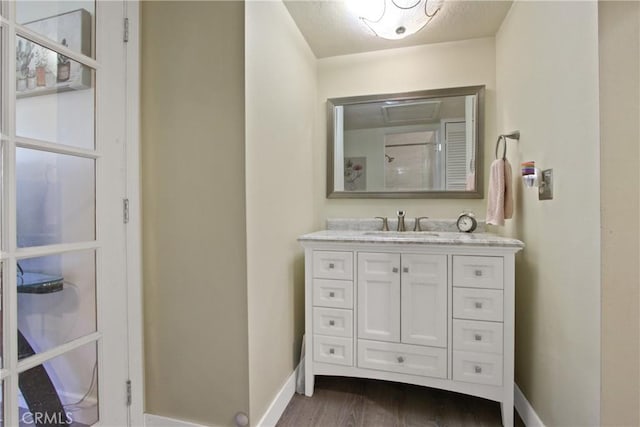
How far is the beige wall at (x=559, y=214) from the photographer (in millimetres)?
946

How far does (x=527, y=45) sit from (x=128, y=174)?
2.12m

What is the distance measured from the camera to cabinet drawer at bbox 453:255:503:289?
1.39 metres

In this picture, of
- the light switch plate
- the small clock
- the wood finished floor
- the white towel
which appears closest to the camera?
the light switch plate

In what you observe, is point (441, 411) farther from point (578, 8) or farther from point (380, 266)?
point (578, 8)

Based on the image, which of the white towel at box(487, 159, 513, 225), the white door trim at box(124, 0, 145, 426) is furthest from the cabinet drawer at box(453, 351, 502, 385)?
the white door trim at box(124, 0, 145, 426)

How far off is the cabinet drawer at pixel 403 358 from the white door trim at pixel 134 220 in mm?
1140

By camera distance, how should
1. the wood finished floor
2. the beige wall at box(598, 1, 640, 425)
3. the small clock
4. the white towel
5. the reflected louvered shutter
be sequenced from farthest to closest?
the reflected louvered shutter → the small clock → the white towel → the wood finished floor → the beige wall at box(598, 1, 640, 425)

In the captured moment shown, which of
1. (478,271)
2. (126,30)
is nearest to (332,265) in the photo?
(478,271)

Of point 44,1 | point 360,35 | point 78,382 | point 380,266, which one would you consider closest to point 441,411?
point 380,266

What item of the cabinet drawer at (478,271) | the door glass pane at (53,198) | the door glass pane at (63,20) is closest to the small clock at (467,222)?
the cabinet drawer at (478,271)

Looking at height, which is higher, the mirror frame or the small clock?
the mirror frame

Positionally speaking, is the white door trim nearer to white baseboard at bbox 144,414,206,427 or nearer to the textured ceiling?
white baseboard at bbox 144,414,206,427

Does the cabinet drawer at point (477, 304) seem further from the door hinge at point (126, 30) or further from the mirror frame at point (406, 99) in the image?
the door hinge at point (126, 30)

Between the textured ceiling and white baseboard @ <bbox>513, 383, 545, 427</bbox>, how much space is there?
225 cm
